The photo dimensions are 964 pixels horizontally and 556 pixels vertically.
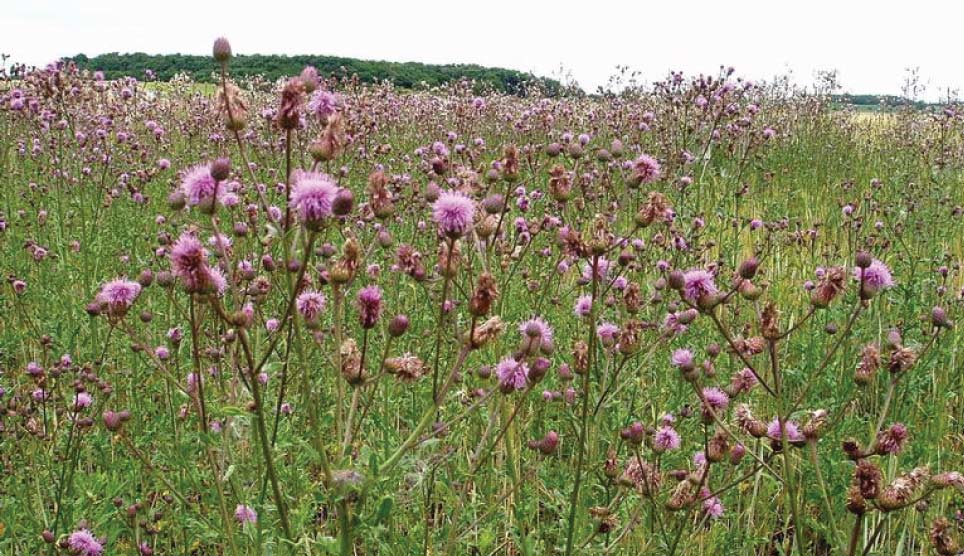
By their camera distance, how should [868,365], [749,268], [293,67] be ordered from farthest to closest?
[293,67] < [749,268] < [868,365]

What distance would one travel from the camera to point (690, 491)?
202 cm

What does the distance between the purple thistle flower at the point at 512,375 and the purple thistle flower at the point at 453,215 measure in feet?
1.22

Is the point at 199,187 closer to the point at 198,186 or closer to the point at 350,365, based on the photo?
the point at 198,186

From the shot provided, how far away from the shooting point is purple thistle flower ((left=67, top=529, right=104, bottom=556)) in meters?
2.06

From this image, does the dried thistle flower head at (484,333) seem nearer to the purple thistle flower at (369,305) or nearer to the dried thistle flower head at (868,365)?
the purple thistle flower at (369,305)

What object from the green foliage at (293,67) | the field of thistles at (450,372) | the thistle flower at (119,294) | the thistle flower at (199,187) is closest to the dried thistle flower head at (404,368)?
the field of thistles at (450,372)

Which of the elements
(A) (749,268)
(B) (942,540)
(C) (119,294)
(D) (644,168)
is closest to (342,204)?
(C) (119,294)

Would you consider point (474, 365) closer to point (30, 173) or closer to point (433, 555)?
point (433, 555)

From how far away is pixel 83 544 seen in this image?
2.06 meters

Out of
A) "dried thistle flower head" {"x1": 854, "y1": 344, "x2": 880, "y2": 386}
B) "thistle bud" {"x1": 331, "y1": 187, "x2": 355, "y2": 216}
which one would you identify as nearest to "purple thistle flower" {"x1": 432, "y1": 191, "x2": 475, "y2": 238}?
"thistle bud" {"x1": 331, "y1": 187, "x2": 355, "y2": 216}

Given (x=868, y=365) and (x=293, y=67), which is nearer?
(x=868, y=365)

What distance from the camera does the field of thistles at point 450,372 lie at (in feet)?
5.63

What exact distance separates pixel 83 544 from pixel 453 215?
51.6 inches

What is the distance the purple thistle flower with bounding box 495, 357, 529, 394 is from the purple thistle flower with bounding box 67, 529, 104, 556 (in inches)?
Answer: 45.1
